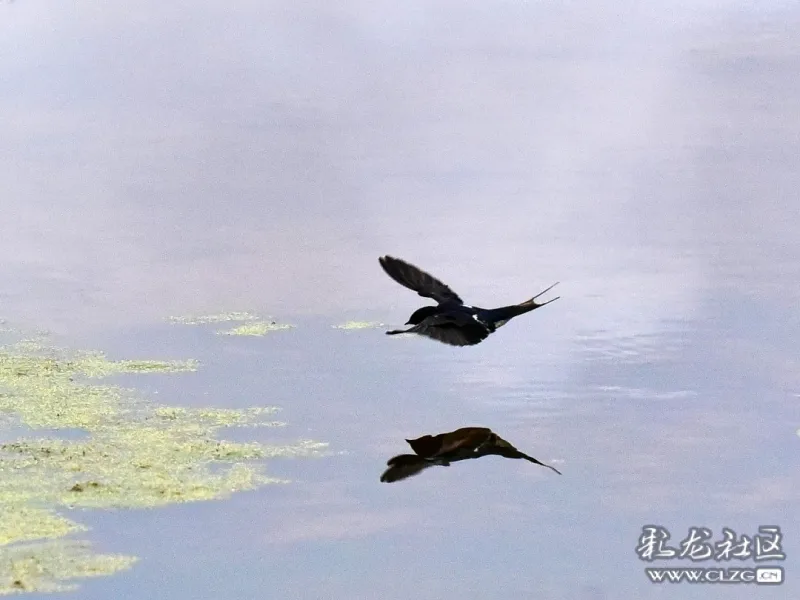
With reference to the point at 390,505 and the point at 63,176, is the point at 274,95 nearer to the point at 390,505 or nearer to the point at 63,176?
the point at 63,176

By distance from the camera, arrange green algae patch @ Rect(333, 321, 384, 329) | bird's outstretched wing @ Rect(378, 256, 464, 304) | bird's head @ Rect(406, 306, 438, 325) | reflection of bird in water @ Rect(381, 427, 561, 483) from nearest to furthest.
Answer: reflection of bird in water @ Rect(381, 427, 561, 483), bird's head @ Rect(406, 306, 438, 325), bird's outstretched wing @ Rect(378, 256, 464, 304), green algae patch @ Rect(333, 321, 384, 329)

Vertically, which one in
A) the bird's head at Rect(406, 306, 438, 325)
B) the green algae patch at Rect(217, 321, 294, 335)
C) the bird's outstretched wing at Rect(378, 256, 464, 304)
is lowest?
the green algae patch at Rect(217, 321, 294, 335)

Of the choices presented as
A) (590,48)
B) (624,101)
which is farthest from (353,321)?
(590,48)

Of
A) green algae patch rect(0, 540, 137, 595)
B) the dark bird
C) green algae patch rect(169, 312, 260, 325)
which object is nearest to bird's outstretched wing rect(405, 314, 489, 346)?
the dark bird

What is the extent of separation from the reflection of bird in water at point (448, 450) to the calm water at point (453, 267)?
8 cm

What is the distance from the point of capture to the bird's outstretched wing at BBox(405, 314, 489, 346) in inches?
227

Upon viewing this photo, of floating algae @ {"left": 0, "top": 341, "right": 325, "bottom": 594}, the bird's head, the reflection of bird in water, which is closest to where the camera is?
floating algae @ {"left": 0, "top": 341, "right": 325, "bottom": 594}

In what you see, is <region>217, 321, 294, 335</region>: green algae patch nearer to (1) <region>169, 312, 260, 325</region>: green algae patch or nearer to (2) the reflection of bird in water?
(1) <region>169, 312, 260, 325</region>: green algae patch

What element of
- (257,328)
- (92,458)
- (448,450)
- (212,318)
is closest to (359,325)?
(257,328)

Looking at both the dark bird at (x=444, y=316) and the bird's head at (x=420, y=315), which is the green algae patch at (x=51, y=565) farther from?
the bird's head at (x=420, y=315)

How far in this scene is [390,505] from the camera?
189 inches

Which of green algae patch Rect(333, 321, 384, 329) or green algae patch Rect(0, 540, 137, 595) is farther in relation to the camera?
green algae patch Rect(333, 321, 384, 329)

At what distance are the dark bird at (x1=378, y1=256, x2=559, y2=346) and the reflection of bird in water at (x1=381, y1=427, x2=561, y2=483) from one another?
44cm

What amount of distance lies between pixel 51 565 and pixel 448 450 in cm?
152
